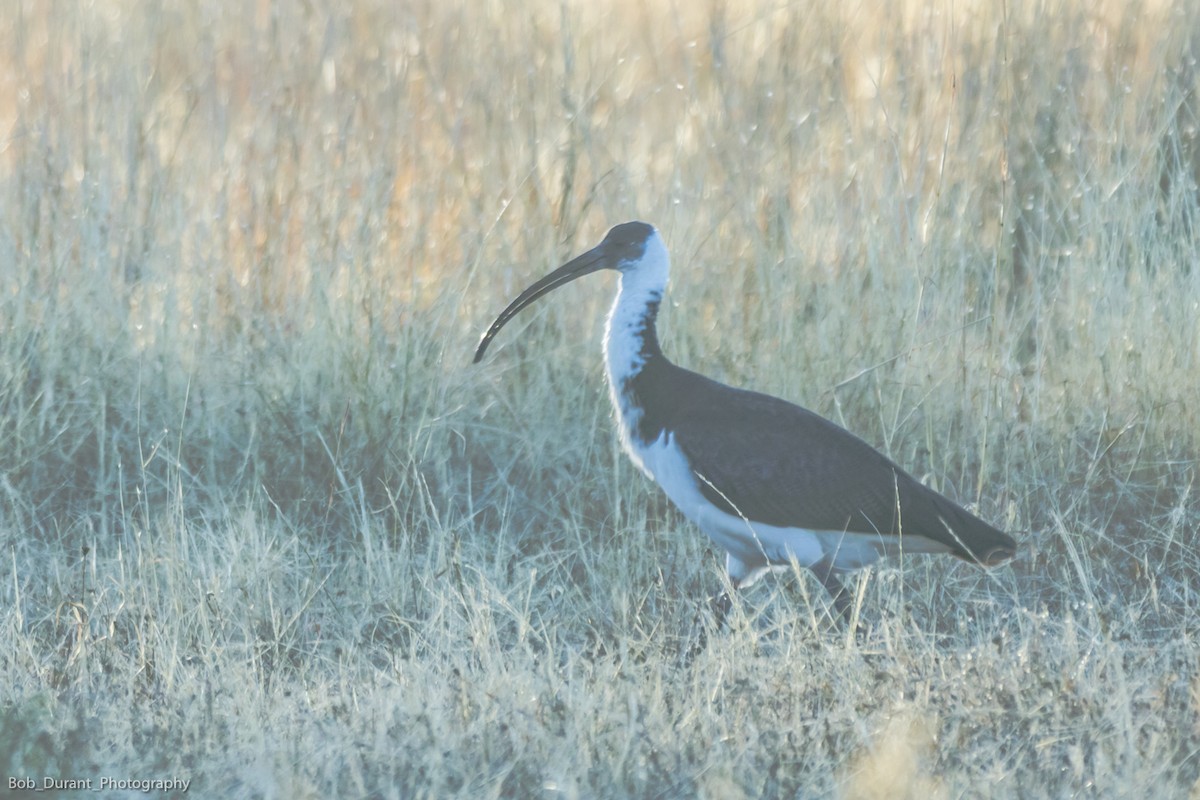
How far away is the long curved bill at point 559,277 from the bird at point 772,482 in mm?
305

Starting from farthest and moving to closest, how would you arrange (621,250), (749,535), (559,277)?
(559,277), (621,250), (749,535)

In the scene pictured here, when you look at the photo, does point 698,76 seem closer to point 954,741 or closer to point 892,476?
point 892,476

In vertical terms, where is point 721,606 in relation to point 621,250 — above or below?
below

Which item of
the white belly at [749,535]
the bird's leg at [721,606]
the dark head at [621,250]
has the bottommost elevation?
the bird's leg at [721,606]

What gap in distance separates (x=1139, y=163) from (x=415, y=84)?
2.72 meters

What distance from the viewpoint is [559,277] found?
16.7ft

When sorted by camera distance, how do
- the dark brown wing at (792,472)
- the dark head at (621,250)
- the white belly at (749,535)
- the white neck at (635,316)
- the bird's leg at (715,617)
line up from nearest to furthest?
the bird's leg at (715,617), the dark brown wing at (792,472), the white belly at (749,535), the white neck at (635,316), the dark head at (621,250)

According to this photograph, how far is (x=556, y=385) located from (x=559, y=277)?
0.78 metres

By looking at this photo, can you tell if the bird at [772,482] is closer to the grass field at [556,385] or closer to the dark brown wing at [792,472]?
the dark brown wing at [792,472]

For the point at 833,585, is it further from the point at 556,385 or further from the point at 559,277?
the point at 556,385

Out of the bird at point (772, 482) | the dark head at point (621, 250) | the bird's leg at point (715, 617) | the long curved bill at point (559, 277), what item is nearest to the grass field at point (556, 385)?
the bird's leg at point (715, 617)

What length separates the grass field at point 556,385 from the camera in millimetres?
3564

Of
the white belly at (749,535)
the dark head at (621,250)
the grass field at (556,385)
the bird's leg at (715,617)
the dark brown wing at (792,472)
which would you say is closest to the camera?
the grass field at (556,385)

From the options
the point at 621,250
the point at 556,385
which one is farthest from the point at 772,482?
the point at 556,385
